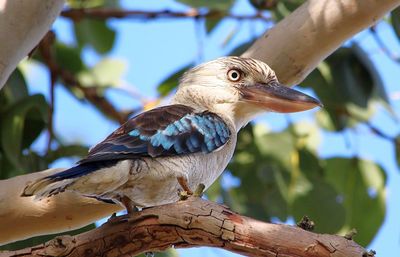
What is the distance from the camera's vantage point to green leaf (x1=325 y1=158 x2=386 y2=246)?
5.82 meters

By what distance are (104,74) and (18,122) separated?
2.33m

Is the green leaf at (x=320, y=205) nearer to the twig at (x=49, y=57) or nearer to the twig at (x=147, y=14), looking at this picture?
the twig at (x=147, y=14)

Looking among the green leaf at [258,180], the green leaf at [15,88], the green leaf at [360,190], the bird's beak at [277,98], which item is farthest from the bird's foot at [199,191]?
the green leaf at [360,190]

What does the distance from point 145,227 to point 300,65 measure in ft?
4.29

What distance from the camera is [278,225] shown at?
348cm

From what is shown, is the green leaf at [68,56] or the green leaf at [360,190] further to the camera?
the green leaf at [68,56]

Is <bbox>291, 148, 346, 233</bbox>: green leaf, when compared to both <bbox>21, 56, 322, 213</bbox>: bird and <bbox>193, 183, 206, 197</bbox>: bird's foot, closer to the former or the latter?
<bbox>21, 56, 322, 213</bbox>: bird

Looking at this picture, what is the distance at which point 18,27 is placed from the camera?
13.8ft

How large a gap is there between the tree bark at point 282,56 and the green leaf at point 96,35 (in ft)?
8.14

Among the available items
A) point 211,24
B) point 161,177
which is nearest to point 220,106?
point 161,177

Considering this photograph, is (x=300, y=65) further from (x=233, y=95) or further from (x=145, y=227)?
(x=145, y=227)

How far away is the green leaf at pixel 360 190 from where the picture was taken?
582 cm

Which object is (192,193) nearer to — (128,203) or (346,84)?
(128,203)

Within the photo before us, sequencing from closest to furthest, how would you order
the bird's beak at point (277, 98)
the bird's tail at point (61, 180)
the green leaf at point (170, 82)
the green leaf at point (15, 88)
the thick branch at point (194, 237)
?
the thick branch at point (194, 237) < the bird's tail at point (61, 180) < the bird's beak at point (277, 98) < the green leaf at point (15, 88) < the green leaf at point (170, 82)
